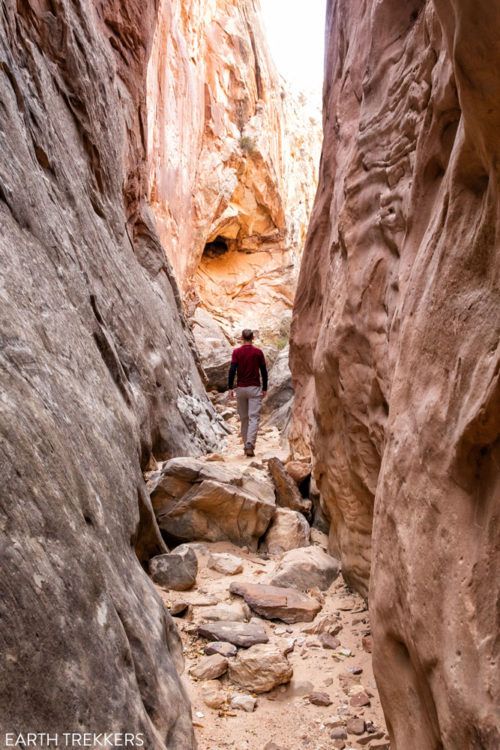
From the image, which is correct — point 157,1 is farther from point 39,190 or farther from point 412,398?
point 412,398

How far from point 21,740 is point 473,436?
1743mm

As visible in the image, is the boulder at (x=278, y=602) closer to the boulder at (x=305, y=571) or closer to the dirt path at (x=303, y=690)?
the dirt path at (x=303, y=690)

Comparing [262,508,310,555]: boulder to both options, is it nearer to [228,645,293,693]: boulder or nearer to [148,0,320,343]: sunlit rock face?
[228,645,293,693]: boulder

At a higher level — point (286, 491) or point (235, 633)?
point (235, 633)

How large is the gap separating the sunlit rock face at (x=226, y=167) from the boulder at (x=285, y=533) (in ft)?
36.5

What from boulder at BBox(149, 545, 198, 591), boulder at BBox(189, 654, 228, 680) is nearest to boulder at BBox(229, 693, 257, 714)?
boulder at BBox(189, 654, 228, 680)

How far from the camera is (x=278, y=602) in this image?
4.43 m

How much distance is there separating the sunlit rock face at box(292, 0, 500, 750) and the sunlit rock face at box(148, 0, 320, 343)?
37.3 feet

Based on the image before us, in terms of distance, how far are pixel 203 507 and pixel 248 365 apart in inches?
137

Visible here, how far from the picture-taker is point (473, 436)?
2.08 meters

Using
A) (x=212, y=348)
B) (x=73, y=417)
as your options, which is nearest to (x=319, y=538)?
(x=73, y=417)

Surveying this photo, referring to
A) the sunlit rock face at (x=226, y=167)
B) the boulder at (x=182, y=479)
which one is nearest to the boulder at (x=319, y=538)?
the boulder at (x=182, y=479)

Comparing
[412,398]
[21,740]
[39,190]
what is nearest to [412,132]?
[412,398]

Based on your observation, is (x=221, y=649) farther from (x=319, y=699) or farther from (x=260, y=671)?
(x=319, y=699)
